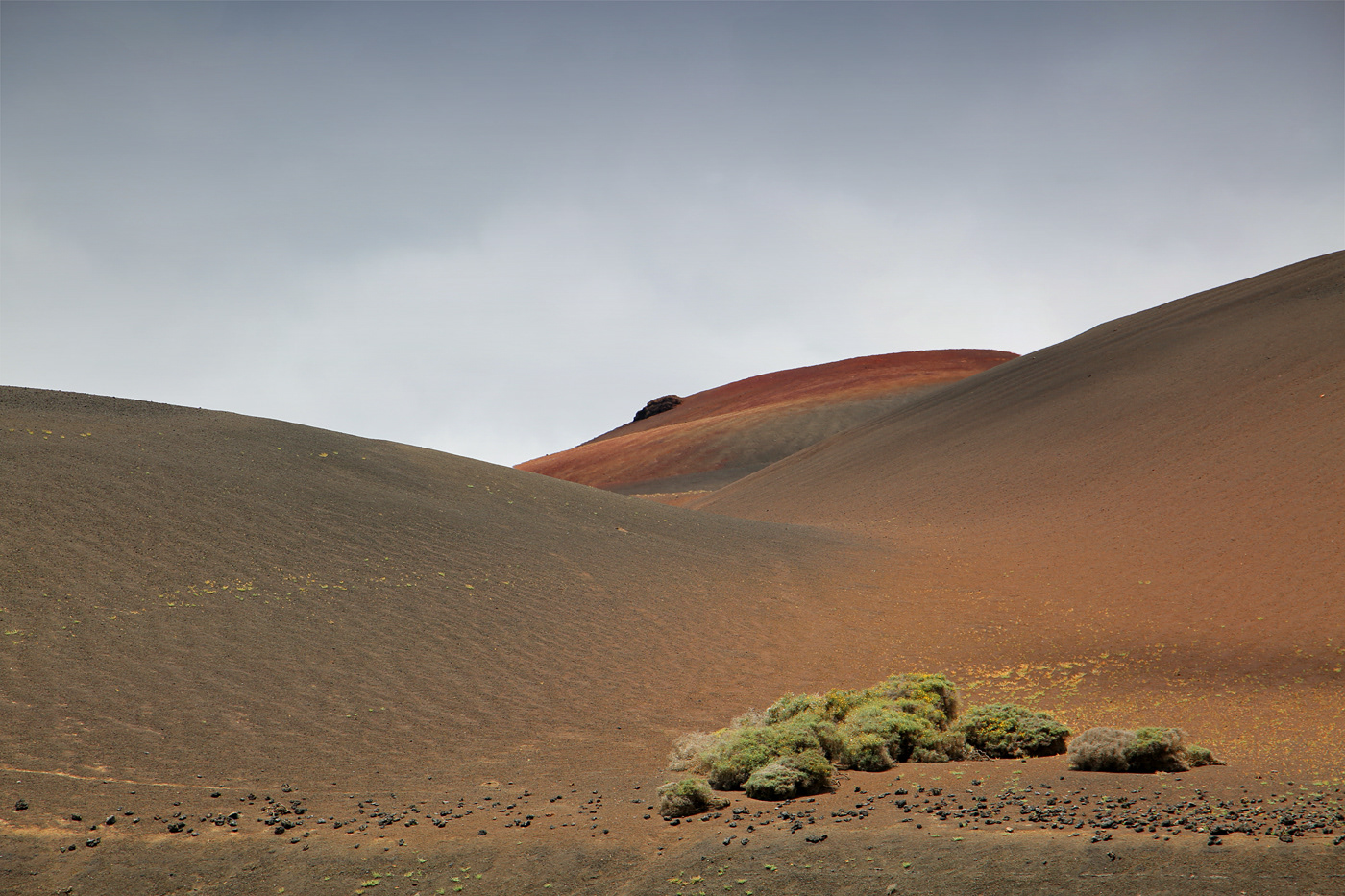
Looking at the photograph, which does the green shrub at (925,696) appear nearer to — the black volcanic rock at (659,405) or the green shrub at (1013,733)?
the green shrub at (1013,733)

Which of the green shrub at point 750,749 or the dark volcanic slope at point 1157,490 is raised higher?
the dark volcanic slope at point 1157,490

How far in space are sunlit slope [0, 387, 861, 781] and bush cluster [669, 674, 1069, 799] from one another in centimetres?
135

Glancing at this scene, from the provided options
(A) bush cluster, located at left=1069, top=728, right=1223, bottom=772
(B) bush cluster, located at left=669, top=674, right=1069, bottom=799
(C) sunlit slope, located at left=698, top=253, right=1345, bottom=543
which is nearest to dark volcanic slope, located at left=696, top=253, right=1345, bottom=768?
(C) sunlit slope, located at left=698, top=253, right=1345, bottom=543

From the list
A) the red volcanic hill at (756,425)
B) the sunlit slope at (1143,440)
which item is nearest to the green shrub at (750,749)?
the sunlit slope at (1143,440)

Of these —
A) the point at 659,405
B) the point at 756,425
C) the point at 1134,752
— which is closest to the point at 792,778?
the point at 1134,752

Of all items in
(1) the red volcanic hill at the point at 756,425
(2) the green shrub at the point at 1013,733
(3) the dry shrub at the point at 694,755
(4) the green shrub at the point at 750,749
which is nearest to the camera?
(4) the green shrub at the point at 750,749

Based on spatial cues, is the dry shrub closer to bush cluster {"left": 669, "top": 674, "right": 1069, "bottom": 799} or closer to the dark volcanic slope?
bush cluster {"left": 669, "top": 674, "right": 1069, "bottom": 799}

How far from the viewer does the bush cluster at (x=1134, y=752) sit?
6457 mm

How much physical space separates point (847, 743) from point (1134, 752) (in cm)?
210

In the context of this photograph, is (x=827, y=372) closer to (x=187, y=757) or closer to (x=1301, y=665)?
(x=1301, y=665)

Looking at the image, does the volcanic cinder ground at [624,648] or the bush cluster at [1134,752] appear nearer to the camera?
the volcanic cinder ground at [624,648]

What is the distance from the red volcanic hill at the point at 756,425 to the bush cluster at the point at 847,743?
3816cm

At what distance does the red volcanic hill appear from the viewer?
169ft

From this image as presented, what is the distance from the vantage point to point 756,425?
55.6 meters
